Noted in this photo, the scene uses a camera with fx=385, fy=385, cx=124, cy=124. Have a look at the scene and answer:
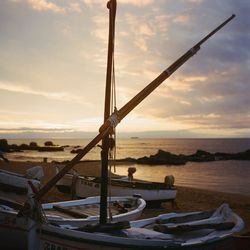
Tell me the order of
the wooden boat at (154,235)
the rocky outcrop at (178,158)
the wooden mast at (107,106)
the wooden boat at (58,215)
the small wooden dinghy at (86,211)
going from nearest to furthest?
the wooden boat at (154,235), the wooden mast at (107,106), the wooden boat at (58,215), the small wooden dinghy at (86,211), the rocky outcrop at (178,158)

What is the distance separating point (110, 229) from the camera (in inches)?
337

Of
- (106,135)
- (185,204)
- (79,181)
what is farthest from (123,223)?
(185,204)

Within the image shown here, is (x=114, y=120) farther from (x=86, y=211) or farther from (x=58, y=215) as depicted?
(x=86, y=211)

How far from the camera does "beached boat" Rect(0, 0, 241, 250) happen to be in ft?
25.5

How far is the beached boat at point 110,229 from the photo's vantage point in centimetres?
779

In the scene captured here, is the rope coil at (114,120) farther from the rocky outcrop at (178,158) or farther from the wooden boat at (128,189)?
the rocky outcrop at (178,158)

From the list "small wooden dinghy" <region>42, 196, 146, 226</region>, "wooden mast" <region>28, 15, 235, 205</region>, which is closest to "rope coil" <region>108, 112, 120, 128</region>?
"wooden mast" <region>28, 15, 235, 205</region>

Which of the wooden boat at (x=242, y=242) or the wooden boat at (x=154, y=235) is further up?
the wooden boat at (x=154, y=235)

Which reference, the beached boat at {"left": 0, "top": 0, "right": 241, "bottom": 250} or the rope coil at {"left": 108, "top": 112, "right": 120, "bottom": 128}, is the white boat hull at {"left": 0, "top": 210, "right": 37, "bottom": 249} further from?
the rope coil at {"left": 108, "top": 112, "right": 120, "bottom": 128}

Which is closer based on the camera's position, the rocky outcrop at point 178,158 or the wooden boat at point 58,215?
the wooden boat at point 58,215

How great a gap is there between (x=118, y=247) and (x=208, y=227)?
3.09 meters

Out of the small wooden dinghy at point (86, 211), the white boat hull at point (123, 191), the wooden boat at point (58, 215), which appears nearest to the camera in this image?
the wooden boat at point (58, 215)

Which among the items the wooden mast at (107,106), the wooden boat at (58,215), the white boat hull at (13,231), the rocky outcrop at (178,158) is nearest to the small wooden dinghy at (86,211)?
the wooden boat at (58,215)

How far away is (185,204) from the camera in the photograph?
74.5 feet
